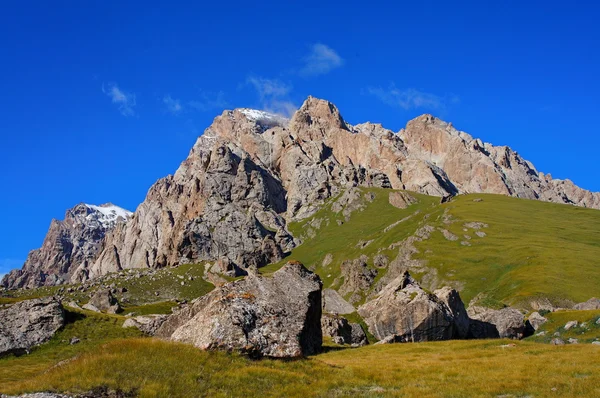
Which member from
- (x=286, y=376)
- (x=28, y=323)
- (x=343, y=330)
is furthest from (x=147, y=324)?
(x=286, y=376)

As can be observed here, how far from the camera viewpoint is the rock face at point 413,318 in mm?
53125

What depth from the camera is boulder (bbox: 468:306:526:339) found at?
63338 mm

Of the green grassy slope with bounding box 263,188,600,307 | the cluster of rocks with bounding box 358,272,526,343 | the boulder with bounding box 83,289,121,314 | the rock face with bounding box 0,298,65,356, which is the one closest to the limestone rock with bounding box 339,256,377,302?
Result: the green grassy slope with bounding box 263,188,600,307

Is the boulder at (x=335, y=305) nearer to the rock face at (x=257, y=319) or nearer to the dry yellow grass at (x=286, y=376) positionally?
the rock face at (x=257, y=319)

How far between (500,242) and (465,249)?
47.5ft

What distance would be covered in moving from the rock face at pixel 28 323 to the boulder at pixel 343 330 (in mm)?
32724

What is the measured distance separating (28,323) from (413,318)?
45937mm

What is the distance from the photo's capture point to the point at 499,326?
65.9 meters

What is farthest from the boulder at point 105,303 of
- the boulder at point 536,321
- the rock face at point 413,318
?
the boulder at point 536,321

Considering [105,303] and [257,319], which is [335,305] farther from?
[105,303]

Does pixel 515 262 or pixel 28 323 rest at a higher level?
pixel 515 262

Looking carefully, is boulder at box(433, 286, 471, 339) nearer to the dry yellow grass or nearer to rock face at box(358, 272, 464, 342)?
rock face at box(358, 272, 464, 342)

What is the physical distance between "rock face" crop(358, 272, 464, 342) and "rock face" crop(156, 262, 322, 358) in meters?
24.0

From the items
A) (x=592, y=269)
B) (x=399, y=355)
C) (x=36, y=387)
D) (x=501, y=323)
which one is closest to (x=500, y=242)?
(x=592, y=269)
